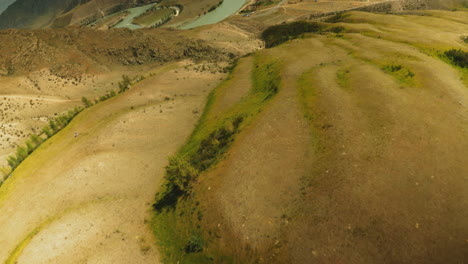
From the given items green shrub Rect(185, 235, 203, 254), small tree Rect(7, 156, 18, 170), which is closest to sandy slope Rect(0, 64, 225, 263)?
small tree Rect(7, 156, 18, 170)

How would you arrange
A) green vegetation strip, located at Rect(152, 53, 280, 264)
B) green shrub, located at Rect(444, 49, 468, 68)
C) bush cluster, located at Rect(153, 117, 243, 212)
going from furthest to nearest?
green shrub, located at Rect(444, 49, 468, 68) → bush cluster, located at Rect(153, 117, 243, 212) → green vegetation strip, located at Rect(152, 53, 280, 264)

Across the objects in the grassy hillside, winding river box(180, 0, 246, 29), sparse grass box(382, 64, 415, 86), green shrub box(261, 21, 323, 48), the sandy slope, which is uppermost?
winding river box(180, 0, 246, 29)

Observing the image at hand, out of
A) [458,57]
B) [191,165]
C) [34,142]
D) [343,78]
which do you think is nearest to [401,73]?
[343,78]

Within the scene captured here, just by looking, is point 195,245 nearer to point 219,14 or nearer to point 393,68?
point 393,68

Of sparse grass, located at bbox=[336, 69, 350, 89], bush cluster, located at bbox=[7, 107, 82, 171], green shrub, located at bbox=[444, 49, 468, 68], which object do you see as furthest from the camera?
bush cluster, located at bbox=[7, 107, 82, 171]

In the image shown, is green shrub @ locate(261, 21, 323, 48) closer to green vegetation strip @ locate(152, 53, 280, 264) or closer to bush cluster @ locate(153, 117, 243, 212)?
green vegetation strip @ locate(152, 53, 280, 264)

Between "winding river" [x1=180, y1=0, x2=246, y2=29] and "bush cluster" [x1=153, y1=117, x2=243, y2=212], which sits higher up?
"winding river" [x1=180, y1=0, x2=246, y2=29]
